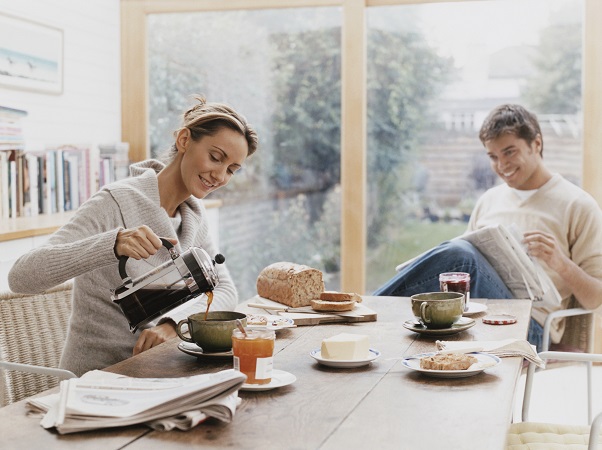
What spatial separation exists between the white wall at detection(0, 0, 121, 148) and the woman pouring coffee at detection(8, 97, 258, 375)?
1771mm

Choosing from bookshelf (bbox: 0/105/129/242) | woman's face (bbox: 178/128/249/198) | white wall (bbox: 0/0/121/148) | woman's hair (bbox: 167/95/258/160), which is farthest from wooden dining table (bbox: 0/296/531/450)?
white wall (bbox: 0/0/121/148)

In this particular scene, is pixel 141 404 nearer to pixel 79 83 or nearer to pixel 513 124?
pixel 513 124

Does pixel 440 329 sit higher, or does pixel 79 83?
pixel 79 83

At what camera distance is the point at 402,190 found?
471 cm

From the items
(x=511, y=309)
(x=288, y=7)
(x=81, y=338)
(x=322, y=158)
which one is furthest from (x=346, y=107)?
(x=81, y=338)

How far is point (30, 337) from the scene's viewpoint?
7.72 ft

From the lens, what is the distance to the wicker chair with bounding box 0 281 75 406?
7.39 ft

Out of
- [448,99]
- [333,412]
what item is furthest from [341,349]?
[448,99]

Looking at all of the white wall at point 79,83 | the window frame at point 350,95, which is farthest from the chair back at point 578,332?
the white wall at point 79,83

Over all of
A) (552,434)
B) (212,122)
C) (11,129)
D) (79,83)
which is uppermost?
(79,83)

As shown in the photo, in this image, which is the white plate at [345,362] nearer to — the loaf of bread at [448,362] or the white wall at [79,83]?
the loaf of bread at [448,362]

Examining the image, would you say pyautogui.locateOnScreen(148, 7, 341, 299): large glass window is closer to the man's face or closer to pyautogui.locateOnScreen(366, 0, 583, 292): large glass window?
pyautogui.locateOnScreen(366, 0, 583, 292): large glass window

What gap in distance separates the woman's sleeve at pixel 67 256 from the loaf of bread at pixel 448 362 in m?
0.81

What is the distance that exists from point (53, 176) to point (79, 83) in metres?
0.68
